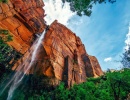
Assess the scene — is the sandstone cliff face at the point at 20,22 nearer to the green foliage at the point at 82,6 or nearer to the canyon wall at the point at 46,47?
the canyon wall at the point at 46,47

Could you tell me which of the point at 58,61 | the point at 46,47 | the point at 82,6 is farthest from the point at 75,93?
the point at 82,6

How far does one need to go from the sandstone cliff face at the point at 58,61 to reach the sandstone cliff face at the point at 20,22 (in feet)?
7.88

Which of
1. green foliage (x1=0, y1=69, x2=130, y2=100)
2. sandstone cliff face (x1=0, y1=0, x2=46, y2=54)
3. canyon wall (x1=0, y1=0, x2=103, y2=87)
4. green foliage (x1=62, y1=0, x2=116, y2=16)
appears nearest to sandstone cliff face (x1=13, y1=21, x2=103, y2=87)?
canyon wall (x1=0, y1=0, x2=103, y2=87)

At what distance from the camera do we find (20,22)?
36.4 m

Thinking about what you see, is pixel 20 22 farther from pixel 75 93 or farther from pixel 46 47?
pixel 75 93

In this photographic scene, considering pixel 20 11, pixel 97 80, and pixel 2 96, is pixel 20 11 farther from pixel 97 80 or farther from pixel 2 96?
pixel 97 80

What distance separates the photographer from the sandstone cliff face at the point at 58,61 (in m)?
28.5

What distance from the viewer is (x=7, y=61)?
28.1 meters

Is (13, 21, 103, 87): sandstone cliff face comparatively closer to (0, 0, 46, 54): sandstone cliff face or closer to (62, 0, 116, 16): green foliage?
(0, 0, 46, 54): sandstone cliff face

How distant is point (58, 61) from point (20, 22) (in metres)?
12.3

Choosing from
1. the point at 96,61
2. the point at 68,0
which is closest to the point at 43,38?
the point at 96,61

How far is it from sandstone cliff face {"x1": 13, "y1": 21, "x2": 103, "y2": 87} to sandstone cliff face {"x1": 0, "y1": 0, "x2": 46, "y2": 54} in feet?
7.88

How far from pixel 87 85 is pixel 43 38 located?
15.1 metres

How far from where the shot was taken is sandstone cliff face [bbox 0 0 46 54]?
31148 millimetres
